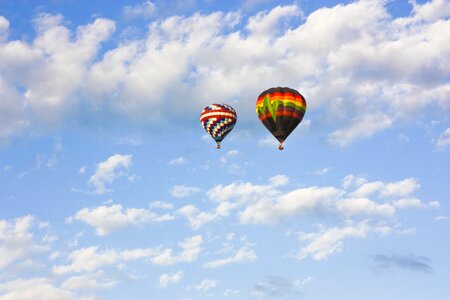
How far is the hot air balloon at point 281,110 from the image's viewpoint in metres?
90.1

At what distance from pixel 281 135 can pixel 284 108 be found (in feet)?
11.6

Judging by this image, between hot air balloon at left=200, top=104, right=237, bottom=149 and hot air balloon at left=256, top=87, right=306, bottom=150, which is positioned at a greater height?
hot air balloon at left=200, top=104, right=237, bottom=149

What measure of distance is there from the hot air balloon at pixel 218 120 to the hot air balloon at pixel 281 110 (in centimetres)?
891

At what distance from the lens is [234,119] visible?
100688 millimetres

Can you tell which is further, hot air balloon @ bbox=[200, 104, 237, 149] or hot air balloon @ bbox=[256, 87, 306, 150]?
hot air balloon @ bbox=[200, 104, 237, 149]

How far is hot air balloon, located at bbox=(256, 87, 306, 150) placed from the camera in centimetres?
9006

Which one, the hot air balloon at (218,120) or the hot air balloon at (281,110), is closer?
the hot air balloon at (281,110)

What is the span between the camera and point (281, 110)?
90000mm

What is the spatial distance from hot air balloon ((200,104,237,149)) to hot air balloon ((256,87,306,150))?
8.91 m

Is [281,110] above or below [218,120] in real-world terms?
below

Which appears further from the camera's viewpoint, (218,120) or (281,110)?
(218,120)

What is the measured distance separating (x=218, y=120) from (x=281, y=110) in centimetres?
1242

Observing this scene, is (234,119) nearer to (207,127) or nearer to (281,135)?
(207,127)

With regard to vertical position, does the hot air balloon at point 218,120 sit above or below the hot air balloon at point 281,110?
above
